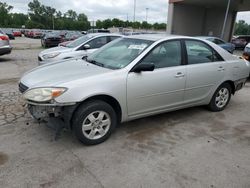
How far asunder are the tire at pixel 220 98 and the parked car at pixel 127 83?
0.07 feet

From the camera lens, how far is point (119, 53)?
3967mm

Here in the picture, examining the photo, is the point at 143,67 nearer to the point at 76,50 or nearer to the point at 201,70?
the point at 201,70

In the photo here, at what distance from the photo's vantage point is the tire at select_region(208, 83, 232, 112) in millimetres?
4715

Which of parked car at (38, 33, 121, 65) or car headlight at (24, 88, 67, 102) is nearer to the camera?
car headlight at (24, 88, 67, 102)

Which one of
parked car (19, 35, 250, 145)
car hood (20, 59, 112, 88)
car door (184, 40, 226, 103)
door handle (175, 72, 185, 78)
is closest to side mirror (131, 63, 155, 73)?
parked car (19, 35, 250, 145)

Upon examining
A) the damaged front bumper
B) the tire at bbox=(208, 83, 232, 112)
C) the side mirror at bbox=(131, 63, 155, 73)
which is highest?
the side mirror at bbox=(131, 63, 155, 73)

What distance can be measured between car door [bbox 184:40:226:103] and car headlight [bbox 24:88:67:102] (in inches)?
89.0

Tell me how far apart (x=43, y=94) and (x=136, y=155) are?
1.48 metres

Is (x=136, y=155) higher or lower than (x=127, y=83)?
lower

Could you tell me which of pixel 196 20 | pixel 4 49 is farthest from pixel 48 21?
pixel 4 49

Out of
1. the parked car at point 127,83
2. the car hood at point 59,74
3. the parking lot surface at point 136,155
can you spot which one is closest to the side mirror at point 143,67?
the parked car at point 127,83

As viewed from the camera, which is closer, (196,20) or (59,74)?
(59,74)

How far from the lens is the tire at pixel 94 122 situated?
123 inches

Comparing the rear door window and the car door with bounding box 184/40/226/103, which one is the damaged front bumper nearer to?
the car door with bounding box 184/40/226/103
